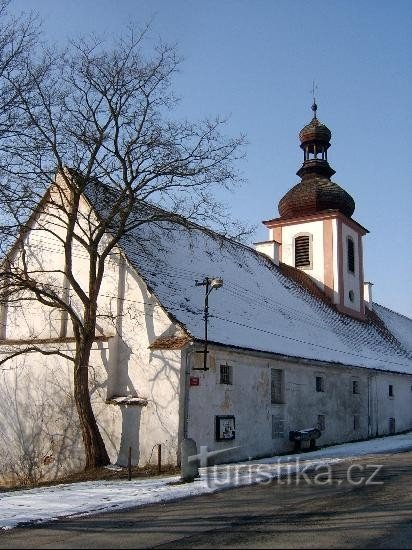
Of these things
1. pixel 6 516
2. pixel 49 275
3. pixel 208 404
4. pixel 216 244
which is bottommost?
pixel 6 516

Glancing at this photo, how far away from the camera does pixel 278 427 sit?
21.9m

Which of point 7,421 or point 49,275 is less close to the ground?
point 49,275

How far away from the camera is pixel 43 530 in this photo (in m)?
9.43

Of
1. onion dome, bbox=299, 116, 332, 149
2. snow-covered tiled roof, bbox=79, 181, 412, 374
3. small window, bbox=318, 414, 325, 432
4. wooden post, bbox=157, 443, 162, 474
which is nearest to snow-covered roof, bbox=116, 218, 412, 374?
snow-covered tiled roof, bbox=79, 181, 412, 374

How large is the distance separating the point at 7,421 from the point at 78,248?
6150 millimetres

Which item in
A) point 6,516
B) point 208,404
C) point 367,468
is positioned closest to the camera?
point 6,516

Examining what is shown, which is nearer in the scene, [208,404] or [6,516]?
[6,516]

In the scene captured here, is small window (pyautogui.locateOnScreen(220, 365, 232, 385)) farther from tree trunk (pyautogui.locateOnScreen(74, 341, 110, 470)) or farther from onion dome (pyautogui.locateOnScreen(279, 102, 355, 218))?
onion dome (pyautogui.locateOnScreen(279, 102, 355, 218))

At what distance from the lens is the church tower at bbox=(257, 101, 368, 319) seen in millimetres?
34156

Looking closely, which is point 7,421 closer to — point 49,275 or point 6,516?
point 49,275

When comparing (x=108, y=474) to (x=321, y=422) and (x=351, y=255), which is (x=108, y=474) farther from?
(x=351, y=255)

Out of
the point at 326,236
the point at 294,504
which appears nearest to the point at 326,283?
the point at 326,236

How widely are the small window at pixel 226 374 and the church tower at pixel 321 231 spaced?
13.8m

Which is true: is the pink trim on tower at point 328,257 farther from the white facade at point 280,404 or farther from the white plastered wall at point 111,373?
the white plastered wall at point 111,373
